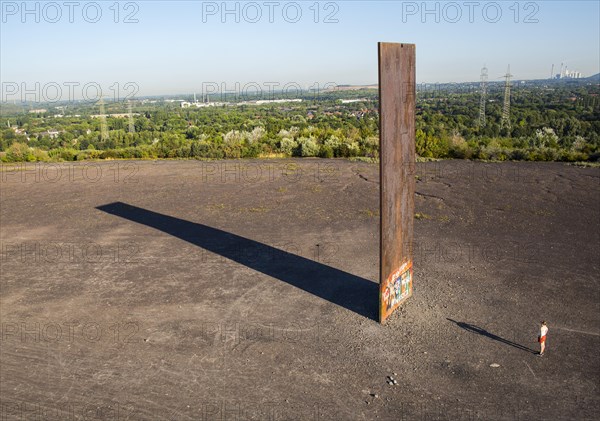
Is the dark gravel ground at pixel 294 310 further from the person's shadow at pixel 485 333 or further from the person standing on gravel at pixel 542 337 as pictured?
the person standing on gravel at pixel 542 337

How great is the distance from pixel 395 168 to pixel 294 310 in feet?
11.5

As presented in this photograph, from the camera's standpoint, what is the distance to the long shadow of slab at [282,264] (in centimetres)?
975

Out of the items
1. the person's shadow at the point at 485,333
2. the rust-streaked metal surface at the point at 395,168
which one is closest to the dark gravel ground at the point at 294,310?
the person's shadow at the point at 485,333

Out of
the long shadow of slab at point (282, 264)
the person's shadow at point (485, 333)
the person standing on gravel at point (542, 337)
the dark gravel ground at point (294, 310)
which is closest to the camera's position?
the dark gravel ground at point (294, 310)

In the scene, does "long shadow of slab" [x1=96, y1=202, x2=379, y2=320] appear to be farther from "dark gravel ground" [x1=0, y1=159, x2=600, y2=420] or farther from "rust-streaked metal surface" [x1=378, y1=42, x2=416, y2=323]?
"rust-streaked metal surface" [x1=378, y1=42, x2=416, y2=323]

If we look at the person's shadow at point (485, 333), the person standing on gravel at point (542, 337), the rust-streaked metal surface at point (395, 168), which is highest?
the rust-streaked metal surface at point (395, 168)

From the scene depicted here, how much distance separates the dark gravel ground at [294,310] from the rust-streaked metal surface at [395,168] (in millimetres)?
734

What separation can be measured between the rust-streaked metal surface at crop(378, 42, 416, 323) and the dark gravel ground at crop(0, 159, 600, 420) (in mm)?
734

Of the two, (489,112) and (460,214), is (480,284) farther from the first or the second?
(489,112)

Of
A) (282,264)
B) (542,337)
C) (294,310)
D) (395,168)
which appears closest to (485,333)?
(542,337)

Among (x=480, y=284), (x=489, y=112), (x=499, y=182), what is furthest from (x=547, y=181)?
(x=489, y=112)

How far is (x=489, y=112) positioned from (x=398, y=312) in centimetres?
5186

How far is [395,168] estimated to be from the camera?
8.48 m

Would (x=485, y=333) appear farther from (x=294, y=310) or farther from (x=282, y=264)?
(x=282, y=264)
